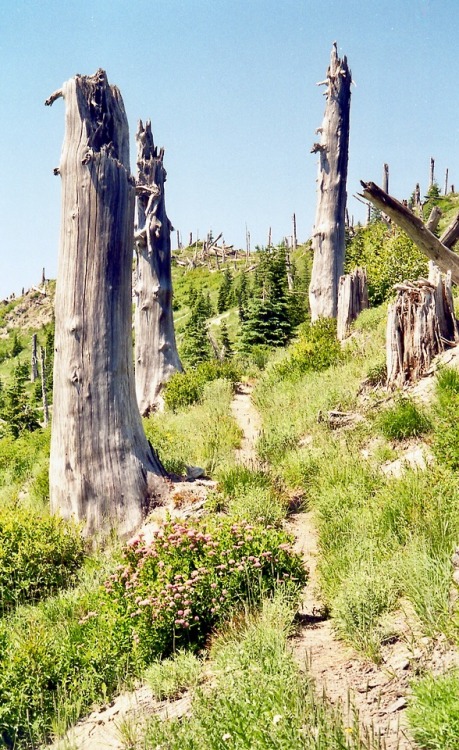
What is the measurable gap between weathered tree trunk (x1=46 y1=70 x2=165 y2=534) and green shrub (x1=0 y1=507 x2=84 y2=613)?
0.62 meters

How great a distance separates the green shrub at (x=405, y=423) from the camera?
7203mm

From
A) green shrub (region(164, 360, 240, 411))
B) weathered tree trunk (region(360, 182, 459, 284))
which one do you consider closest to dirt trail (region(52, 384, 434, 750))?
weathered tree trunk (region(360, 182, 459, 284))

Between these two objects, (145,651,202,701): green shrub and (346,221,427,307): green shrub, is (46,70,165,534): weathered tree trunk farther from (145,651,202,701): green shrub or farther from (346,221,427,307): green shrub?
(346,221,427,307): green shrub

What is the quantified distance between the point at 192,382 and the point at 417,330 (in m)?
6.55

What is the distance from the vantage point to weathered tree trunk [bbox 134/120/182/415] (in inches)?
594

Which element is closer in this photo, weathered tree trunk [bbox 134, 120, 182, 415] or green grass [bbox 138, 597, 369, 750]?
green grass [bbox 138, 597, 369, 750]

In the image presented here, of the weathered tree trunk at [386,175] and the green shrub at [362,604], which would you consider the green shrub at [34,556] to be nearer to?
the green shrub at [362,604]

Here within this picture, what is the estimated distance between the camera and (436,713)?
2.58 m

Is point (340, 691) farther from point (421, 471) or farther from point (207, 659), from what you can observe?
point (421, 471)

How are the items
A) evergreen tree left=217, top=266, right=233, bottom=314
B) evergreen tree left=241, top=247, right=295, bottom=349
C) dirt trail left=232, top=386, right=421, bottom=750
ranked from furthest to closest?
evergreen tree left=217, top=266, right=233, bottom=314 < evergreen tree left=241, top=247, right=295, bottom=349 < dirt trail left=232, top=386, right=421, bottom=750

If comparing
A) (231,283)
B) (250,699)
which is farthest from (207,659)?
(231,283)

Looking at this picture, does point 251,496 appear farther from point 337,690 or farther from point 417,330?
point 417,330

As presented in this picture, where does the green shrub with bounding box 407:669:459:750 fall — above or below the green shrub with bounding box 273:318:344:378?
below

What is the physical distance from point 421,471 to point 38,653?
378 cm
